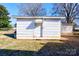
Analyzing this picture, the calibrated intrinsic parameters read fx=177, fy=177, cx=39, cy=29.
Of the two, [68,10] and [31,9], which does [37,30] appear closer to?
[31,9]

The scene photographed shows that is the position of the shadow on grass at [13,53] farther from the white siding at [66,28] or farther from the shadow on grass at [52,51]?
the white siding at [66,28]

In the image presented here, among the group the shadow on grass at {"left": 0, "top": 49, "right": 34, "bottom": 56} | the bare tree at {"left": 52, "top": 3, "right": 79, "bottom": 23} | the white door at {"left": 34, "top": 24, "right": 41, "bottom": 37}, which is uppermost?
the bare tree at {"left": 52, "top": 3, "right": 79, "bottom": 23}

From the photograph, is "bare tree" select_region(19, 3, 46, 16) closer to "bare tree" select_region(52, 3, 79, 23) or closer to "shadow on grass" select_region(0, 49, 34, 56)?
"bare tree" select_region(52, 3, 79, 23)

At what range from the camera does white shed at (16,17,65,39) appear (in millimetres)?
1804

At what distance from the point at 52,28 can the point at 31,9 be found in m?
0.29

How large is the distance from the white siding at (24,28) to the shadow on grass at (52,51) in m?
0.16

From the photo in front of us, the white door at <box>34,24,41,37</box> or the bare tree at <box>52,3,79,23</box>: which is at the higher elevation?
the bare tree at <box>52,3,79,23</box>

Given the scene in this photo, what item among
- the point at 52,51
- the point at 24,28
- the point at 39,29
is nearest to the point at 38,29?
the point at 39,29

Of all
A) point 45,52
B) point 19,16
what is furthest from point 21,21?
point 45,52

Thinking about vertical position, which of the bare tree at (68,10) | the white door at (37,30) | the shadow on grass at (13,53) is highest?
the bare tree at (68,10)

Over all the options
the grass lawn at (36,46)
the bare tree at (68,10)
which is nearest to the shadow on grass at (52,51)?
the grass lawn at (36,46)

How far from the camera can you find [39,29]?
1.87 meters

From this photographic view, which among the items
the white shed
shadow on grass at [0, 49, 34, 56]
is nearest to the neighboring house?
the white shed

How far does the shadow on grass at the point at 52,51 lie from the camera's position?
1.78 metres
